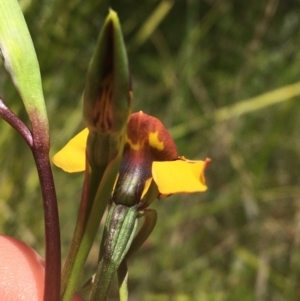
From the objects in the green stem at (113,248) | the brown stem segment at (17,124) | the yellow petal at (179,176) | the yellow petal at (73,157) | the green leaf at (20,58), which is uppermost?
the green leaf at (20,58)

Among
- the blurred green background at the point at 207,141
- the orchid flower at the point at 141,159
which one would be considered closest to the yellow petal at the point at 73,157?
the orchid flower at the point at 141,159

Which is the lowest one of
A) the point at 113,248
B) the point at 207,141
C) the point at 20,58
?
the point at 113,248

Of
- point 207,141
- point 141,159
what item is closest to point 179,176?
point 141,159

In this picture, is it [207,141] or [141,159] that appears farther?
[207,141]

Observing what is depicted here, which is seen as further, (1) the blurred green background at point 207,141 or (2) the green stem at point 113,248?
(1) the blurred green background at point 207,141

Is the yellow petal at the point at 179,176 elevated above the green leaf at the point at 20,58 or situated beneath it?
situated beneath

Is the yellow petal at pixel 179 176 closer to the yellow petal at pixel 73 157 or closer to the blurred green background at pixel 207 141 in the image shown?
the yellow petal at pixel 73 157

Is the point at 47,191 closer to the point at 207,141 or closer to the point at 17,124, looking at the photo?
the point at 17,124
